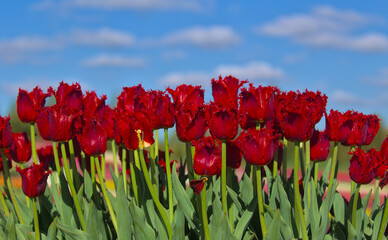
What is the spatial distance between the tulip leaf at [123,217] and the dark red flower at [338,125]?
1238 millimetres

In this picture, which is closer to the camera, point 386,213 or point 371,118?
point 386,213

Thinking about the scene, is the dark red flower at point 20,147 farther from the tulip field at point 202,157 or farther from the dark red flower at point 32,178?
the dark red flower at point 32,178

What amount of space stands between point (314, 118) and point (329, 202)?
597 millimetres

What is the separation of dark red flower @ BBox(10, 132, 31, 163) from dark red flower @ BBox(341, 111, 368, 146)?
7.12ft

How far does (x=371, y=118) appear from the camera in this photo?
114 inches

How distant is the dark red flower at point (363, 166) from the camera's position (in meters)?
2.59

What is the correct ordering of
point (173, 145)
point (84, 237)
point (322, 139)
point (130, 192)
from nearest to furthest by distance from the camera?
point (84, 237) < point (322, 139) < point (130, 192) < point (173, 145)

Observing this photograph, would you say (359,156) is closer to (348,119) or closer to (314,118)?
(348,119)

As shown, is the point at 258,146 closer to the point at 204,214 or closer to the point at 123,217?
the point at 204,214

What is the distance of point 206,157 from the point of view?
2.24 meters

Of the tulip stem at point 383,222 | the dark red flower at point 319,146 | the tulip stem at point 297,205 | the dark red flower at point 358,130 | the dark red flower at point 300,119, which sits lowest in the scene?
the tulip stem at point 383,222

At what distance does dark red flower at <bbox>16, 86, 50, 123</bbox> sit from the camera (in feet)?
9.37

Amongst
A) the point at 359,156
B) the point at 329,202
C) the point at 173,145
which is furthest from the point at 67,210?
the point at 173,145

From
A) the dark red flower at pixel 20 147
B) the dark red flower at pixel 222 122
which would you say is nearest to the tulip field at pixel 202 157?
the dark red flower at pixel 222 122
